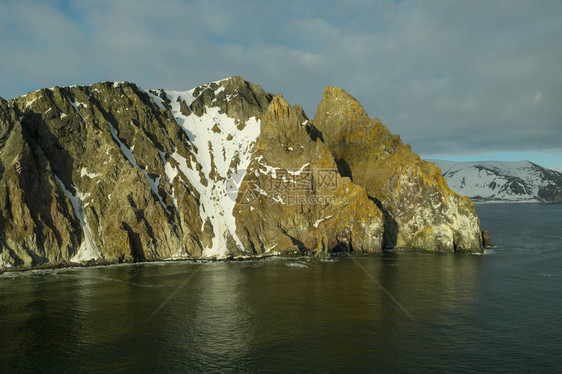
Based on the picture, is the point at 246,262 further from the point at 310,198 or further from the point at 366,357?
the point at 366,357

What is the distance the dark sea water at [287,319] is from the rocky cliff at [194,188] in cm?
1866

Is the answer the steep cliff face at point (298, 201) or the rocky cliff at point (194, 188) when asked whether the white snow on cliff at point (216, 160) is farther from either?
the steep cliff face at point (298, 201)

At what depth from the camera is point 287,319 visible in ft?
189

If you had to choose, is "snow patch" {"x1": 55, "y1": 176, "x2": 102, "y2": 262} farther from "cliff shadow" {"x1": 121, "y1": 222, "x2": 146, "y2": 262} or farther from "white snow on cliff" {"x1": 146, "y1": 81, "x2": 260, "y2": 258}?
"white snow on cliff" {"x1": 146, "y1": 81, "x2": 260, "y2": 258}

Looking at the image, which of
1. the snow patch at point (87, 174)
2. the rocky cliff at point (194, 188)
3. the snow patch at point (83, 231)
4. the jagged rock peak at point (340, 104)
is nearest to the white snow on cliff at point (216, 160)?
the rocky cliff at point (194, 188)

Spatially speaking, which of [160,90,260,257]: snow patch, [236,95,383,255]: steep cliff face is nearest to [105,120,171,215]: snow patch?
[160,90,260,257]: snow patch

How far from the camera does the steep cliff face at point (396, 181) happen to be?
119625 millimetres

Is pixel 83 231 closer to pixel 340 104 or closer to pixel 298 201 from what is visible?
pixel 298 201

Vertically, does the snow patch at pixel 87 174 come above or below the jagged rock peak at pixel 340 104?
below

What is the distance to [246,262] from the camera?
107 m

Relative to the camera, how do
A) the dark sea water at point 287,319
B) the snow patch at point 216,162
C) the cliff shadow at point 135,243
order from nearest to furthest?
the dark sea water at point 287,319 < the cliff shadow at point 135,243 < the snow patch at point 216,162

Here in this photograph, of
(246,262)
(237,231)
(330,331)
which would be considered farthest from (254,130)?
(330,331)

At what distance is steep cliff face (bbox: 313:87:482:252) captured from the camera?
119625 millimetres

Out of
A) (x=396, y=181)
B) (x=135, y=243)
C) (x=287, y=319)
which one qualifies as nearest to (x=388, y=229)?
(x=396, y=181)
